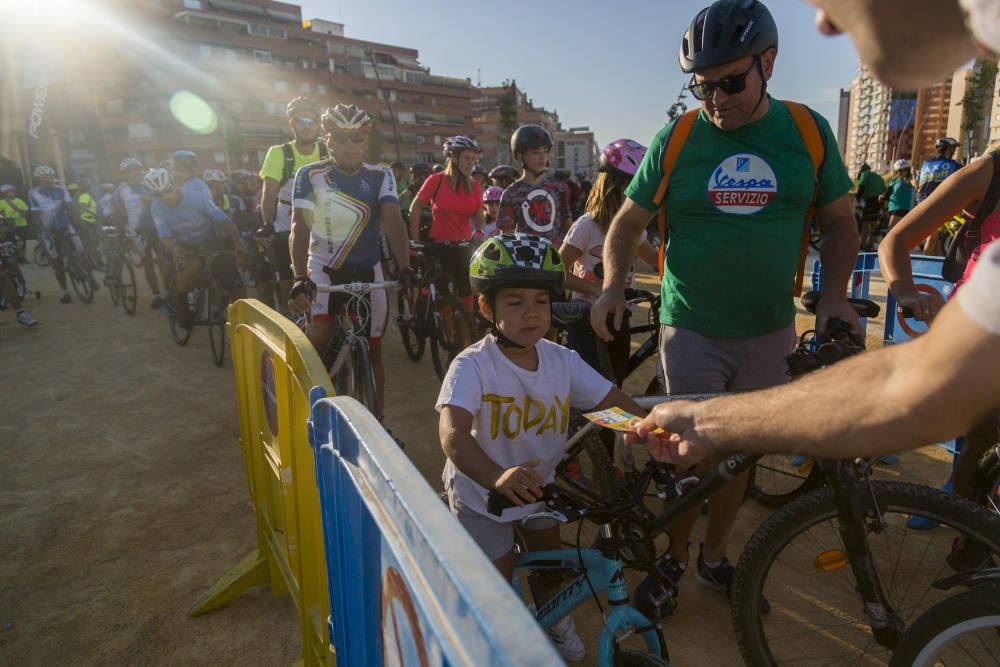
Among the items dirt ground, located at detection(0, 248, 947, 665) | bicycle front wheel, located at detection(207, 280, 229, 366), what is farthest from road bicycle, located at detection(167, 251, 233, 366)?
dirt ground, located at detection(0, 248, 947, 665)

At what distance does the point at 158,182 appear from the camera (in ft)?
24.1

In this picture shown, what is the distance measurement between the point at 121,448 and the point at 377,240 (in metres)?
2.78

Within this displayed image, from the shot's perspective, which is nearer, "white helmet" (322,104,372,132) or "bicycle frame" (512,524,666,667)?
"bicycle frame" (512,524,666,667)

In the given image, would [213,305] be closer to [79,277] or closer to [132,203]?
[132,203]

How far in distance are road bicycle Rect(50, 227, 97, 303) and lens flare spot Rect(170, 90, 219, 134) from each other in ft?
178

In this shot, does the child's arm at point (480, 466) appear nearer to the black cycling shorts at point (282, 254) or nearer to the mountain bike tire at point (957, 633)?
the mountain bike tire at point (957, 633)

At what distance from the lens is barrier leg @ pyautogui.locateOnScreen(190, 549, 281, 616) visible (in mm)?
3020

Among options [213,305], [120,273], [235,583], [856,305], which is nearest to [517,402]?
[856,305]

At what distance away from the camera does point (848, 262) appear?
8.80ft

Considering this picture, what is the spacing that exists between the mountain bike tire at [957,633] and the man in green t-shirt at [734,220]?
0.83 meters

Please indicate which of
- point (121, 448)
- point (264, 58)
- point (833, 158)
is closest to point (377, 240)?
point (121, 448)

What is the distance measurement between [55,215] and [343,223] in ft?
37.7

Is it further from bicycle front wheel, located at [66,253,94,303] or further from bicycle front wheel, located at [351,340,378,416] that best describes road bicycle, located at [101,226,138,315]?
bicycle front wheel, located at [351,340,378,416]

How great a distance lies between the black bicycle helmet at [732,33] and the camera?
7.97 feet
